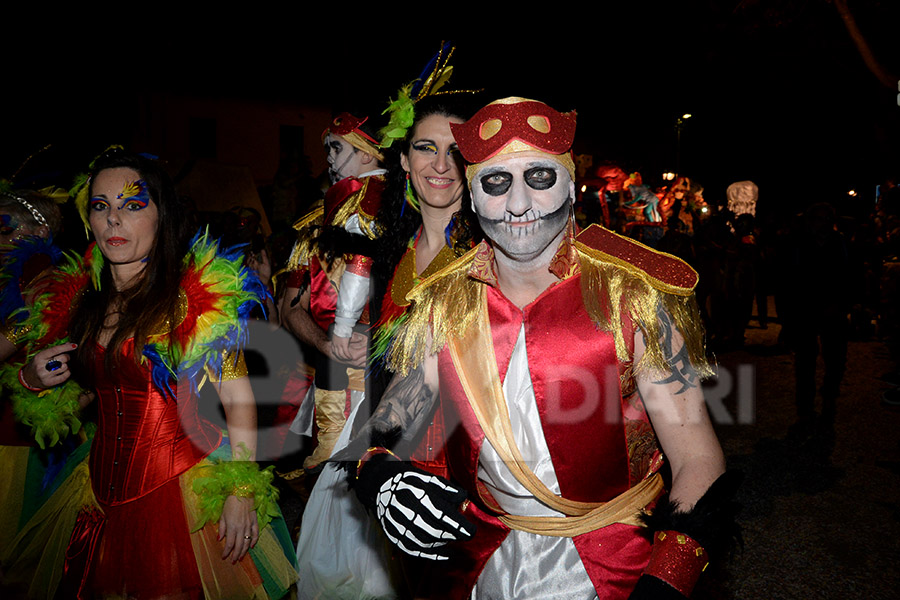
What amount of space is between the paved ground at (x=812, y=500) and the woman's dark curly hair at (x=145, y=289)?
8.22 ft

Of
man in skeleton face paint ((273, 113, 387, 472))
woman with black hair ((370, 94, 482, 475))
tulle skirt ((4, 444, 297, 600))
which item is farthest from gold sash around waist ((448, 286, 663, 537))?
man in skeleton face paint ((273, 113, 387, 472))

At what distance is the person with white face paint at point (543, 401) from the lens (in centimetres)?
169

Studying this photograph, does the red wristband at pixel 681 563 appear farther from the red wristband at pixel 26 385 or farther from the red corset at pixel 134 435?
the red wristband at pixel 26 385

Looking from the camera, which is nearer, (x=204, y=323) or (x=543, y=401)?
(x=543, y=401)

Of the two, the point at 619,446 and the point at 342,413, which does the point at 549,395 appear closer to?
the point at 619,446

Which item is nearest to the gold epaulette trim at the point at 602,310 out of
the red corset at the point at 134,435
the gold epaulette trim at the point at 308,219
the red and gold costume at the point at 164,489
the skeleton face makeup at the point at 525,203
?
the skeleton face makeup at the point at 525,203

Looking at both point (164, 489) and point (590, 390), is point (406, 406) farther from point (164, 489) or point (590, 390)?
point (164, 489)

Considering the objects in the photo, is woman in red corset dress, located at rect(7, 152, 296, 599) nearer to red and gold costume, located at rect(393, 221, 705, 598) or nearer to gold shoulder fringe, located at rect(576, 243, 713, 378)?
red and gold costume, located at rect(393, 221, 705, 598)

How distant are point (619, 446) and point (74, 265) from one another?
2461 millimetres

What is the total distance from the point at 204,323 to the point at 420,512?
1.26 metres

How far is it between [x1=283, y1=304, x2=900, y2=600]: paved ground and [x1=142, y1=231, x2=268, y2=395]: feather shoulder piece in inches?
99.2

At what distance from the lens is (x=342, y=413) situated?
130 inches

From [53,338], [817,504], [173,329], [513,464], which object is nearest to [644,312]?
[513,464]

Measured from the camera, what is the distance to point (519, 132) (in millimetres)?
1904
